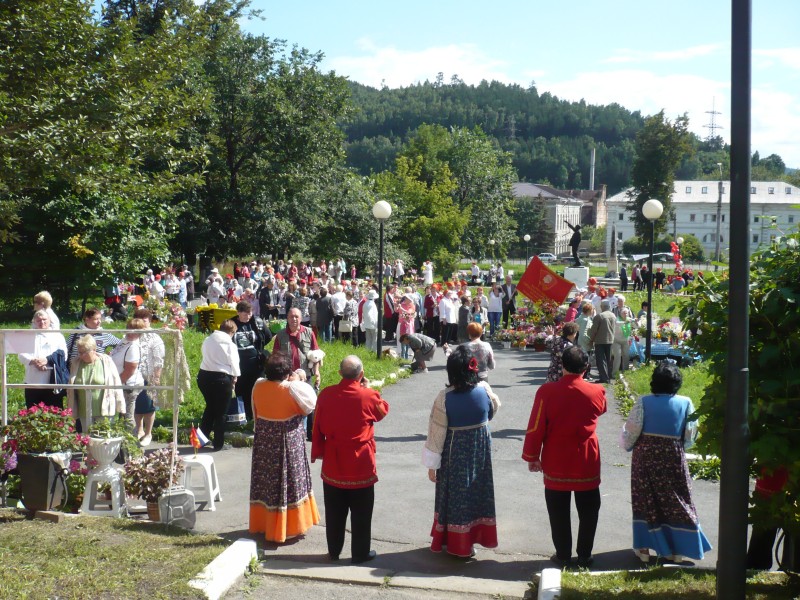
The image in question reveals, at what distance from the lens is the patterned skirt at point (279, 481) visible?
7.17 m

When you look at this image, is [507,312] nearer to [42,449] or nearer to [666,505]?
[666,505]

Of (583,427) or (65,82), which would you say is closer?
(583,427)

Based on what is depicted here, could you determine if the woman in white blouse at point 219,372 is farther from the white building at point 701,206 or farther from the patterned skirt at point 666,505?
the white building at point 701,206

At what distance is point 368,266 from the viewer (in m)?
48.5

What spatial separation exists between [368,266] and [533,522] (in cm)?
4093

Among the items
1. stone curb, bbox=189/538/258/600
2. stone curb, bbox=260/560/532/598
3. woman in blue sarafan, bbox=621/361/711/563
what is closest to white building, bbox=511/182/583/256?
woman in blue sarafan, bbox=621/361/711/563

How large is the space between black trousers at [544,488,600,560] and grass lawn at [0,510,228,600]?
273 centimetres

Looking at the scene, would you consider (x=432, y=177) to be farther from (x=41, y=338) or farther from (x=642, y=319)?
(x=41, y=338)

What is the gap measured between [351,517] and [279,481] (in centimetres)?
81

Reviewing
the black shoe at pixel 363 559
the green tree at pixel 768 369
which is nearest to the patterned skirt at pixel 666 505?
the green tree at pixel 768 369

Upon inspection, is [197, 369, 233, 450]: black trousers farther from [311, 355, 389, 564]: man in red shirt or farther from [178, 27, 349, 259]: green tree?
[178, 27, 349, 259]: green tree

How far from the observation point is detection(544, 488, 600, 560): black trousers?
6.72m

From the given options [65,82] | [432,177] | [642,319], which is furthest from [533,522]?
[432,177]

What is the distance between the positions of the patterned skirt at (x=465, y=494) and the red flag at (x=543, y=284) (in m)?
14.5
